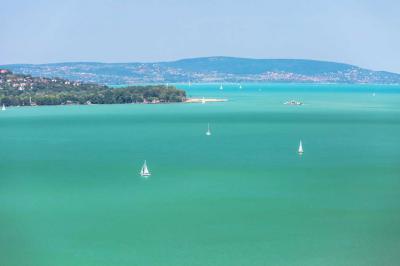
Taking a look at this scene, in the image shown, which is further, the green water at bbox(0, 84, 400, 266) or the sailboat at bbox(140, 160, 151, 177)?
the sailboat at bbox(140, 160, 151, 177)

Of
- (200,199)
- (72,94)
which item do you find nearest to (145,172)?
(200,199)

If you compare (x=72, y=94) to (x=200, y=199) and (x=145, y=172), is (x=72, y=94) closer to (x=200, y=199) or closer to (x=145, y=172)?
(x=145, y=172)

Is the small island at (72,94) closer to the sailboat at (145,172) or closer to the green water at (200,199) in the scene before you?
the green water at (200,199)

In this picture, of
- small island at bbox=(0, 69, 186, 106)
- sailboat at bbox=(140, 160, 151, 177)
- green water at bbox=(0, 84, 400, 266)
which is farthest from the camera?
small island at bbox=(0, 69, 186, 106)

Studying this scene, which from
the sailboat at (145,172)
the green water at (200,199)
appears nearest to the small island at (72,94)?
the green water at (200,199)

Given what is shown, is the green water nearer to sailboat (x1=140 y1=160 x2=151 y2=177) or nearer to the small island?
sailboat (x1=140 y1=160 x2=151 y2=177)

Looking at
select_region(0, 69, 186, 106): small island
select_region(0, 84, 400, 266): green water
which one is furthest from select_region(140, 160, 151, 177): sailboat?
select_region(0, 69, 186, 106): small island
